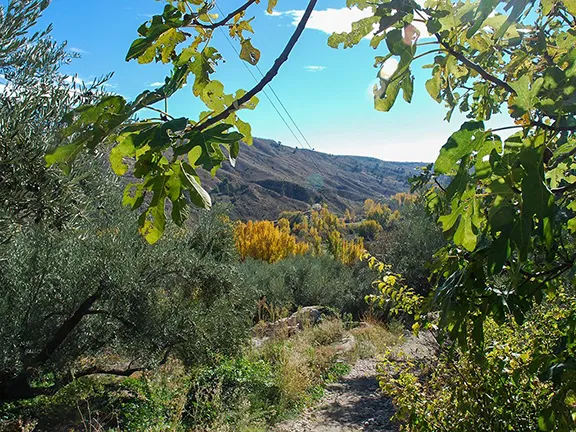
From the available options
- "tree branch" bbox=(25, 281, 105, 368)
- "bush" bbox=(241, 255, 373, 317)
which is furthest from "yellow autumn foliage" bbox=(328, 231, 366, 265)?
"tree branch" bbox=(25, 281, 105, 368)

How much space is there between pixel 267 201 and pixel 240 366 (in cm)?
5243

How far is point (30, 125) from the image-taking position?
2.92 m

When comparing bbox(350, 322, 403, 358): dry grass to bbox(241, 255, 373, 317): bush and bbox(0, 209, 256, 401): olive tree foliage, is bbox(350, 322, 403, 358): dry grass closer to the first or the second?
bbox(241, 255, 373, 317): bush

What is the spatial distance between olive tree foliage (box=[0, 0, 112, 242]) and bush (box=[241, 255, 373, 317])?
9.82m

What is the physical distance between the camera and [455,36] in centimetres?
89

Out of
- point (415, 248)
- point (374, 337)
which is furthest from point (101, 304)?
point (415, 248)

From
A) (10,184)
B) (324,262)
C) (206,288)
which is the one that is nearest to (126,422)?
(206,288)

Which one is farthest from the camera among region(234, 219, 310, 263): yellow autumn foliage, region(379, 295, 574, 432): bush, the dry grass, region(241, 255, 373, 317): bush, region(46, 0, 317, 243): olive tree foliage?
region(234, 219, 310, 263): yellow autumn foliage

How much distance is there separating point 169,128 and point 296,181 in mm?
73929

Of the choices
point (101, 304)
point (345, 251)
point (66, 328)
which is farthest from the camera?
point (345, 251)

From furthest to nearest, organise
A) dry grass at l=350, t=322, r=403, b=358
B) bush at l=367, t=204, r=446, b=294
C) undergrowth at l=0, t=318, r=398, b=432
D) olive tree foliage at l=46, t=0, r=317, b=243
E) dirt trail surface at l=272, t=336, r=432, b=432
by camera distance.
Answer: bush at l=367, t=204, r=446, b=294
dry grass at l=350, t=322, r=403, b=358
dirt trail surface at l=272, t=336, r=432, b=432
undergrowth at l=0, t=318, r=398, b=432
olive tree foliage at l=46, t=0, r=317, b=243

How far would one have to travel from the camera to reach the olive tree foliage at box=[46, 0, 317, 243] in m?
0.65

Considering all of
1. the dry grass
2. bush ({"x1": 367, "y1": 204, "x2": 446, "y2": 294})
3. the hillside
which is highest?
the hillside

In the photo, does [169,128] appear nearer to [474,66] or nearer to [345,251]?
[474,66]
